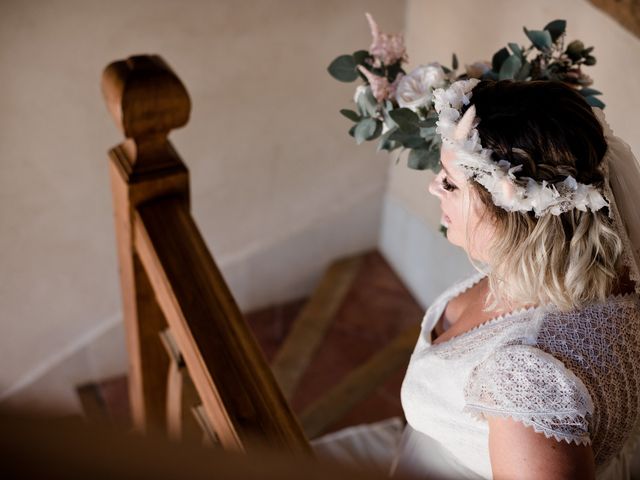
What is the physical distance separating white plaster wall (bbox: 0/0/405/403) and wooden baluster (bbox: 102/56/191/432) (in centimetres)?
86

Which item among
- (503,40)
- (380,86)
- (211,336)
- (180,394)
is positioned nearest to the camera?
(211,336)

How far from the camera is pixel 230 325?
1.50m

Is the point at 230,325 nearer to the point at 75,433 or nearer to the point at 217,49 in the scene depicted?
the point at 75,433

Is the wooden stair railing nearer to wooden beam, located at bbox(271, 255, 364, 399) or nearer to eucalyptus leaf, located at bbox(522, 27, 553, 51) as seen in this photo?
eucalyptus leaf, located at bbox(522, 27, 553, 51)

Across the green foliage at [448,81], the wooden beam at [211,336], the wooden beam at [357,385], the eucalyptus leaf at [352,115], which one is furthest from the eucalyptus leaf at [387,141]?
the wooden beam at [357,385]

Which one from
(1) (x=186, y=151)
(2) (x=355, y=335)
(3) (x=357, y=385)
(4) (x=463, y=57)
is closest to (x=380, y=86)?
(4) (x=463, y=57)

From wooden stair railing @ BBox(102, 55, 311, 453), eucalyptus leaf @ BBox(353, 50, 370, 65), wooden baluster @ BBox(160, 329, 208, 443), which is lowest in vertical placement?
wooden baluster @ BBox(160, 329, 208, 443)

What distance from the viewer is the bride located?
1.19 m

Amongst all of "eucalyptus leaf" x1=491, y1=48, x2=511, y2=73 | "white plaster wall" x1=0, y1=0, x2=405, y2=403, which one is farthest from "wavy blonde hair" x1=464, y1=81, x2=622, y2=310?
"white plaster wall" x1=0, y1=0, x2=405, y2=403

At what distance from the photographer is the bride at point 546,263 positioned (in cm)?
119

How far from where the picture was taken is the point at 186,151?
2.89m

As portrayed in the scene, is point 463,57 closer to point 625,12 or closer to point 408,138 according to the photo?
point 625,12

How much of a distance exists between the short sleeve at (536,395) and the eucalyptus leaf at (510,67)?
0.59 metres

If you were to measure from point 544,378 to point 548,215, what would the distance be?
0.89 ft
